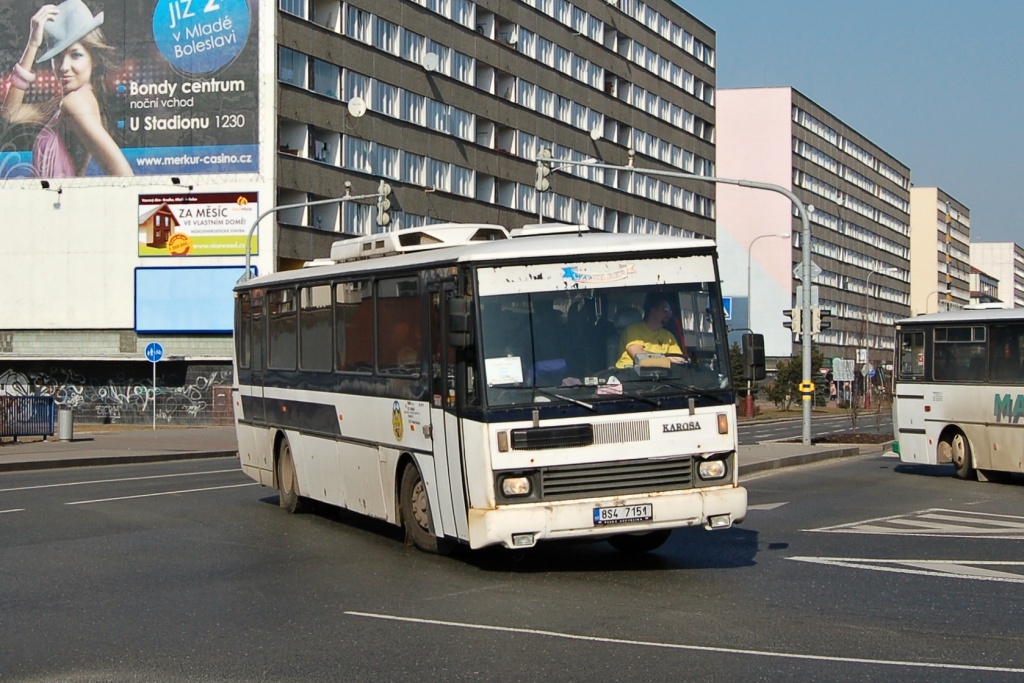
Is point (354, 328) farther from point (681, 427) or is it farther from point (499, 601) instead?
point (499, 601)

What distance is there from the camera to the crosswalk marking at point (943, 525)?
1480 cm

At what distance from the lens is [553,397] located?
11.2 metres

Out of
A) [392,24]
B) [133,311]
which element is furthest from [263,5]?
[133,311]

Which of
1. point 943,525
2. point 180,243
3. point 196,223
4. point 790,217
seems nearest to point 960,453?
point 943,525

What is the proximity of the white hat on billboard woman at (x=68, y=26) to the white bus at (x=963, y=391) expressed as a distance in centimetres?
3899

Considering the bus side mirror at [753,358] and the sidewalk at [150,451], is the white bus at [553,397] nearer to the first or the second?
the bus side mirror at [753,358]

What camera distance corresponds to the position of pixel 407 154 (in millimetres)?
59219

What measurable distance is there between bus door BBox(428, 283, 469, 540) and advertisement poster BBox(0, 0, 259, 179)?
134ft

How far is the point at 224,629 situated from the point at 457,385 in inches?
125

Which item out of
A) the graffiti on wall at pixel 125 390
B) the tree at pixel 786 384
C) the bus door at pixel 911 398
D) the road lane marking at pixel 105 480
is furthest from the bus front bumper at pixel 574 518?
the tree at pixel 786 384

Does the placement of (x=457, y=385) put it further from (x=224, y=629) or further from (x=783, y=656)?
(x=783, y=656)

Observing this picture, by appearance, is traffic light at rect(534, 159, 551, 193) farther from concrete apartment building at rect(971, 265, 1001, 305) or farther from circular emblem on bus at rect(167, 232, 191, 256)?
concrete apartment building at rect(971, 265, 1001, 305)

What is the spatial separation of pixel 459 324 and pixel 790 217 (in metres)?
97.8

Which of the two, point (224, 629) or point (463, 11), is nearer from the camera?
point (224, 629)
